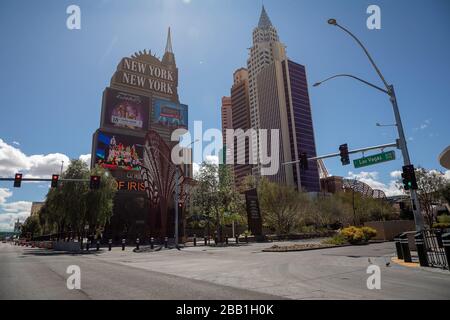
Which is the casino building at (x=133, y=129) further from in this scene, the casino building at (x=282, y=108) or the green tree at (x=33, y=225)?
the casino building at (x=282, y=108)

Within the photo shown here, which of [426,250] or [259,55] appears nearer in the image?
[426,250]

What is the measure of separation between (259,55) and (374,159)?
165m

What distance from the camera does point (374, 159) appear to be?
52.0ft

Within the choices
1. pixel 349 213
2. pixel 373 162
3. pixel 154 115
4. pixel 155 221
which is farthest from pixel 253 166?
pixel 373 162

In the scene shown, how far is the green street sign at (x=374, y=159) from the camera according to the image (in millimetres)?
15196

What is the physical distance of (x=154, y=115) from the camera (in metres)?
91.3

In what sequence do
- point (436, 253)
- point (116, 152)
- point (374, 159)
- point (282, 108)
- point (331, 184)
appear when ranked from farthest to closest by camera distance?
point (331, 184), point (282, 108), point (116, 152), point (374, 159), point (436, 253)

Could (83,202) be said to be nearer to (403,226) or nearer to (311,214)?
(403,226)

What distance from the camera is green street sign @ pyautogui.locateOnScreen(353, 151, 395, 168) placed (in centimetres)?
1520

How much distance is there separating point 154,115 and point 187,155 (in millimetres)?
38097

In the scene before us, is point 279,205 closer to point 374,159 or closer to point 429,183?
point 429,183

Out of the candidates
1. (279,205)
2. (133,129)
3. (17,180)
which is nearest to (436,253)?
(17,180)
